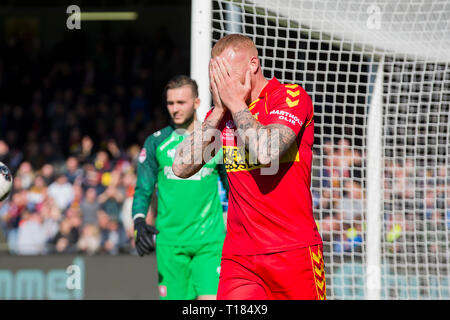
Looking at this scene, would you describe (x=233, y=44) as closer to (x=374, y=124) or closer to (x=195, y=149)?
(x=195, y=149)

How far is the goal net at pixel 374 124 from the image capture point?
270 inches

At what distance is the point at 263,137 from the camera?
353 centimetres

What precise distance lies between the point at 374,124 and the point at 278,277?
3740mm

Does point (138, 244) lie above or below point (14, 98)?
below

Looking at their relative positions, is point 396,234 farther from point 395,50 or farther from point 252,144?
point 252,144

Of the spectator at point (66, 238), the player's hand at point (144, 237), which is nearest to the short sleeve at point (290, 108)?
the player's hand at point (144, 237)

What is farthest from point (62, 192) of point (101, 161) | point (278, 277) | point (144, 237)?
point (278, 277)

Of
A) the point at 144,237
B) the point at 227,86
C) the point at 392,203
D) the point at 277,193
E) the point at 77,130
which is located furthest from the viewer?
the point at 77,130

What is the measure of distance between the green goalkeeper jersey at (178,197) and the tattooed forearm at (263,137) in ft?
7.00

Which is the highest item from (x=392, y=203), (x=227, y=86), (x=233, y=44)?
(x=233, y=44)

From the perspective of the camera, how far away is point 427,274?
7504 mm

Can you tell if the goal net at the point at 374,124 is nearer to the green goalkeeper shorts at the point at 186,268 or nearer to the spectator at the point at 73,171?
the green goalkeeper shorts at the point at 186,268
